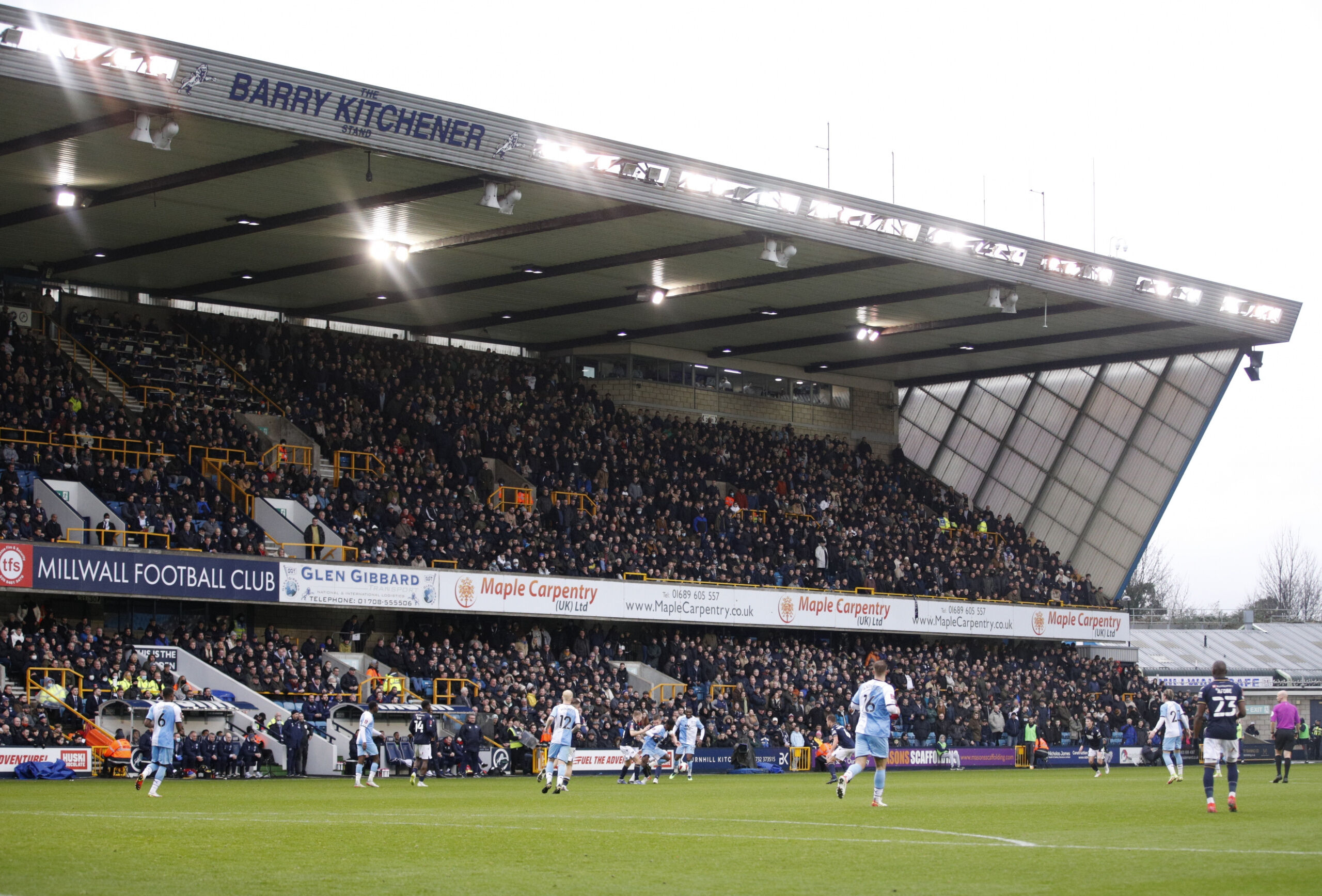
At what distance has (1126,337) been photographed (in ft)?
171

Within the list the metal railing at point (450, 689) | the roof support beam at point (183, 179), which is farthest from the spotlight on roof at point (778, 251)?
the metal railing at point (450, 689)

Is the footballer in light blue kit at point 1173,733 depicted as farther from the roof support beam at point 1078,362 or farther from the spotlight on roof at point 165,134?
the roof support beam at point 1078,362

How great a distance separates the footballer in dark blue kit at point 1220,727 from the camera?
18.0m

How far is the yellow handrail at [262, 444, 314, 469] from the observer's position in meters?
41.1

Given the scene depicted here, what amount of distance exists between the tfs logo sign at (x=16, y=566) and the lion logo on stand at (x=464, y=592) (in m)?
11.0

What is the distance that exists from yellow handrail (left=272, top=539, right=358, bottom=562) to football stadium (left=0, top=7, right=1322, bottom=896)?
0.44 feet

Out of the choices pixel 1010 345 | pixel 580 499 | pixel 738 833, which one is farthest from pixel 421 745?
pixel 1010 345

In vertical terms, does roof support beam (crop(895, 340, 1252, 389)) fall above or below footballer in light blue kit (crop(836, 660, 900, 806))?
above

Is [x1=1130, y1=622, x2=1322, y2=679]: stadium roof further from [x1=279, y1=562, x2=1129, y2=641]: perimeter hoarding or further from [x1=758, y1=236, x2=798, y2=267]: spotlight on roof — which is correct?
[x1=758, y1=236, x2=798, y2=267]: spotlight on roof

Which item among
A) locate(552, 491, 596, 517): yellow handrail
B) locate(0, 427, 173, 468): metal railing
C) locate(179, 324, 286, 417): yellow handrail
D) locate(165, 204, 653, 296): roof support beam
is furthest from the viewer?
locate(552, 491, 596, 517): yellow handrail

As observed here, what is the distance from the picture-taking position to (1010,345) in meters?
53.9

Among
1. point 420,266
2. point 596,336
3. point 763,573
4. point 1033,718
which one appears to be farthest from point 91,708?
point 1033,718

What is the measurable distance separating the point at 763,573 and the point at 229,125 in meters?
23.5

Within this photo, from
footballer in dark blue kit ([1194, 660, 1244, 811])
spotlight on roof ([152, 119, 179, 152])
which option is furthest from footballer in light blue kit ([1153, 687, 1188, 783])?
spotlight on roof ([152, 119, 179, 152])
